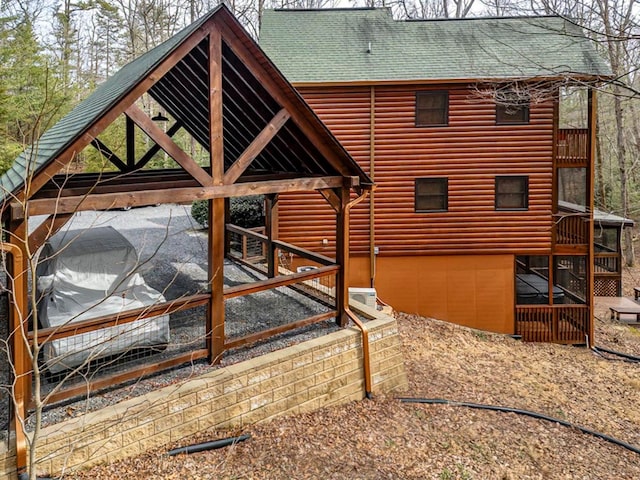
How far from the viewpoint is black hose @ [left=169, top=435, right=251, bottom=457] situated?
5.81 meters

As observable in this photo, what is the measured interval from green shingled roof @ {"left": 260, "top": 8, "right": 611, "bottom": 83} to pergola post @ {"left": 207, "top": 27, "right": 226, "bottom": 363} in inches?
315

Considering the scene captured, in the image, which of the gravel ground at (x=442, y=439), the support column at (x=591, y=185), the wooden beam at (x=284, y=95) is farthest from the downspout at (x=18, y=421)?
the support column at (x=591, y=185)

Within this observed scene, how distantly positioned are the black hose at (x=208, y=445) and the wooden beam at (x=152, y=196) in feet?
9.78

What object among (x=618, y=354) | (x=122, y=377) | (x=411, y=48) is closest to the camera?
(x=122, y=377)

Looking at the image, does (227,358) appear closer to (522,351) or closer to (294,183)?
(294,183)

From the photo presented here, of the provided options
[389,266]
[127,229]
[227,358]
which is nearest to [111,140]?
[127,229]

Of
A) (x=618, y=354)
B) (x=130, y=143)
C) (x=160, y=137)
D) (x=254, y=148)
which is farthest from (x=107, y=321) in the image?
(x=618, y=354)

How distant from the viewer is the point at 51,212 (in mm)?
5277

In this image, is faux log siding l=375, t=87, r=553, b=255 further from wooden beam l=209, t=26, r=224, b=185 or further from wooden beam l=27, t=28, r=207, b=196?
wooden beam l=27, t=28, r=207, b=196

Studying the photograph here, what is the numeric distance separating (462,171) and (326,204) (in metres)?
4.19

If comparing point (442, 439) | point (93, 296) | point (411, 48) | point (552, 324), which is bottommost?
point (552, 324)

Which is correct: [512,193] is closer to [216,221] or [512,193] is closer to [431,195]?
[431,195]

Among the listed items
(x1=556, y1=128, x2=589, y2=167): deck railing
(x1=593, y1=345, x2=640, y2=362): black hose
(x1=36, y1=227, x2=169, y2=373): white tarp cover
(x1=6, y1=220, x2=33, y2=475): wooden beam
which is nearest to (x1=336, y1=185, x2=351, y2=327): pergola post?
(x1=36, y1=227, x2=169, y2=373): white tarp cover

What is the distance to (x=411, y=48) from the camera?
50.1ft
